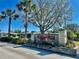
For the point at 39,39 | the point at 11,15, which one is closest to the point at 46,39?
the point at 39,39

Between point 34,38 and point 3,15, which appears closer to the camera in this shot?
point 34,38

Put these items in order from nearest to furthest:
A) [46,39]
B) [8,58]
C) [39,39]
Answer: [8,58], [46,39], [39,39]

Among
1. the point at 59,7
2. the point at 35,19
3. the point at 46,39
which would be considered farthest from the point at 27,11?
the point at 46,39

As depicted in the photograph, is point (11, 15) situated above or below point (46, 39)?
above

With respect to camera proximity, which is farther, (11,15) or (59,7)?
(11,15)

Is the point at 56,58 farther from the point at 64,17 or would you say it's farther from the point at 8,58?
the point at 64,17

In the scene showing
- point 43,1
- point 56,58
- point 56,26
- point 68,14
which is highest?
point 43,1

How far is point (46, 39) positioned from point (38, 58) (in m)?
12.0

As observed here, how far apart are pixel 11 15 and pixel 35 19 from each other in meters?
11.5

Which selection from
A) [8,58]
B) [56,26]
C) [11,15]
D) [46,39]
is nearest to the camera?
[8,58]

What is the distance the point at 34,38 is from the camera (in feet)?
108

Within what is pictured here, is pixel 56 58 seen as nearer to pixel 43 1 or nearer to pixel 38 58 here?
pixel 38 58

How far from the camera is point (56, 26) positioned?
4375 cm

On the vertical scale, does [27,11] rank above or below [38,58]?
above
